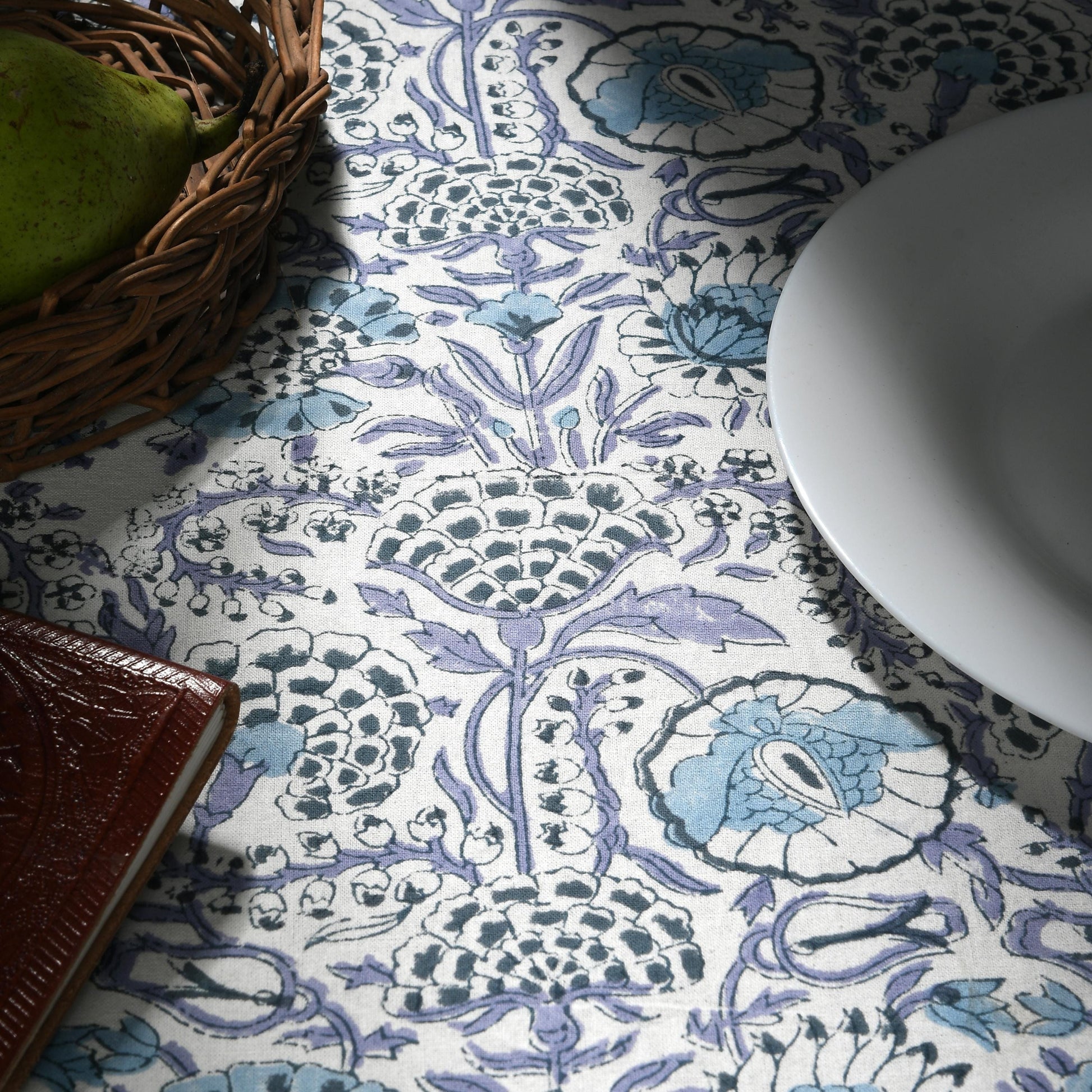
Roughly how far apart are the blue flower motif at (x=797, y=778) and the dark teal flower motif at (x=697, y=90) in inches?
13.0

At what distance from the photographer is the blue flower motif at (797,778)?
0.41 m

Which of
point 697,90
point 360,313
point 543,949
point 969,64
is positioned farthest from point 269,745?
point 969,64

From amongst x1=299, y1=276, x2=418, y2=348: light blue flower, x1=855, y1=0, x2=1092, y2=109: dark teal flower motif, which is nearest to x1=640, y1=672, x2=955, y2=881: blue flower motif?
x1=299, y1=276, x2=418, y2=348: light blue flower

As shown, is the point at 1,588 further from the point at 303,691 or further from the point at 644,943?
the point at 644,943

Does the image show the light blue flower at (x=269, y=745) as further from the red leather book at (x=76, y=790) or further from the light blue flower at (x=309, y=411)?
the light blue flower at (x=309, y=411)

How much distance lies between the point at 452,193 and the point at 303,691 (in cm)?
30

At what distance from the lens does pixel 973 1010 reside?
0.38 meters

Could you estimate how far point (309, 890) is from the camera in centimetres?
40

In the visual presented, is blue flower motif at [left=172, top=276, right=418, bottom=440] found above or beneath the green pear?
beneath

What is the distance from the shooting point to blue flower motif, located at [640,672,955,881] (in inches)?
16.3

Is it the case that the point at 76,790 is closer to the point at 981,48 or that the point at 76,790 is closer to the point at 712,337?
the point at 712,337

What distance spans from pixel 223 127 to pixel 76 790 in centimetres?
31

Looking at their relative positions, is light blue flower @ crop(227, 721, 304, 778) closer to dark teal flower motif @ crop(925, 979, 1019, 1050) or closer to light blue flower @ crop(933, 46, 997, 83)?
dark teal flower motif @ crop(925, 979, 1019, 1050)

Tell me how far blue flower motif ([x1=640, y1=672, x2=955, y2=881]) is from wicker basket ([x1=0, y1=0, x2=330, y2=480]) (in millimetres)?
266
